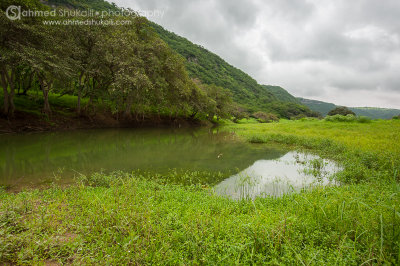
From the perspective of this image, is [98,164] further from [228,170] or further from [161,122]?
[161,122]

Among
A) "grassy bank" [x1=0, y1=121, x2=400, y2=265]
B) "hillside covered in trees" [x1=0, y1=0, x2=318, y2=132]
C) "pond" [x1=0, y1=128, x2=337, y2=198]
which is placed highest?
"hillside covered in trees" [x1=0, y1=0, x2=318, y2=132]

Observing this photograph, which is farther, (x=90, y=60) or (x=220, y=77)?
(x=220, y=77)

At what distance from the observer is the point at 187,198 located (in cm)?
562

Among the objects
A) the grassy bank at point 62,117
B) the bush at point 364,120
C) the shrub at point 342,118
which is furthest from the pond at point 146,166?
the shrub at point 342,118

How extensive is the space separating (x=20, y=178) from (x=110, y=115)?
980 inches

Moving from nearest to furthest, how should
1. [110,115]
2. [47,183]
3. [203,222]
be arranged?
[203,222] < [47,183] < [110,115]

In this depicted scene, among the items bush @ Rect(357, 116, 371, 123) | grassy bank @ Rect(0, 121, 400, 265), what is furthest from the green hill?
grassy bank @ Rect(0, 121, 400, 265)

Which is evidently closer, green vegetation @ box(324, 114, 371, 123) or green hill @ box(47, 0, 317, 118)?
green vegetation @ box(324, 114, 371, 123)

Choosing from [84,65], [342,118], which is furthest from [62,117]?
[342,118]

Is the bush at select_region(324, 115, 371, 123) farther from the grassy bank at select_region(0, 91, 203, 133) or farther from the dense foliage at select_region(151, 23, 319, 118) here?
the dense foliage at select_region(151, 23, 319, 118)

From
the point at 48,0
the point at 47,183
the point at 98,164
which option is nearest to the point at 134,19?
the point at 98,164

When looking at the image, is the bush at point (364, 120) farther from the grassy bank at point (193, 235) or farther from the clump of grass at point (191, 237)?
the clump of grass at point (191, 237)

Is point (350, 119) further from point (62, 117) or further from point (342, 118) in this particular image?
point (62, 117)

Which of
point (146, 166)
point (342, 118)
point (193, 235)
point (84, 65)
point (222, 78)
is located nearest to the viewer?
point (193, 235)
